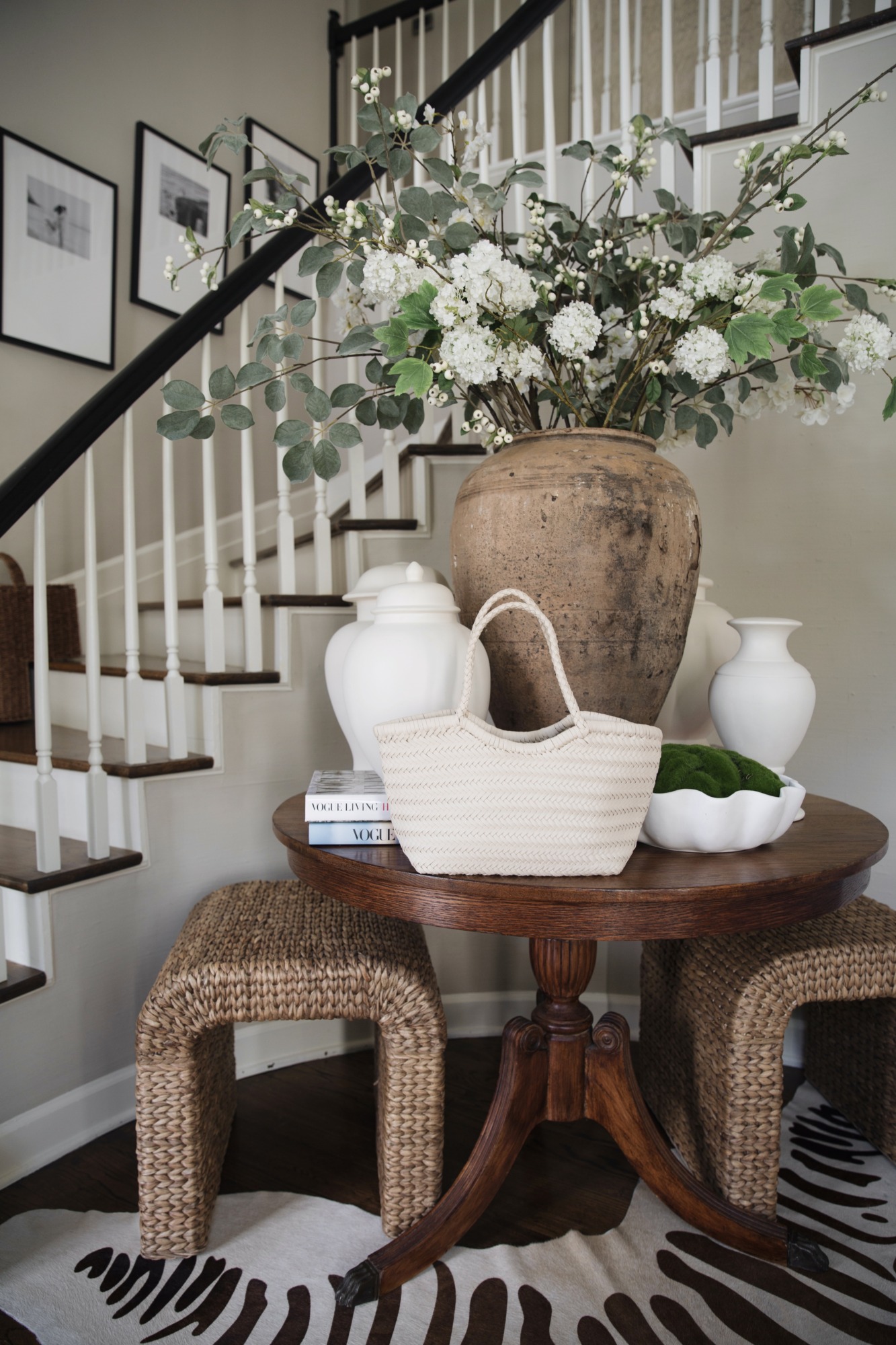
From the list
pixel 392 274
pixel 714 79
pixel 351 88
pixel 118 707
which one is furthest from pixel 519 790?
pixel 351 88

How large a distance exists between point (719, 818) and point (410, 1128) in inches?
25.8

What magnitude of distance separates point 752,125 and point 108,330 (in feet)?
6.36

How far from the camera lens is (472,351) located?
1027mm

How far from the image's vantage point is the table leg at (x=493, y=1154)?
1124mm

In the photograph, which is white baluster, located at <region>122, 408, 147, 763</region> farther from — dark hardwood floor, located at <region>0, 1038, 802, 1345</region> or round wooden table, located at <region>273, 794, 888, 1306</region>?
dark hardwood floor, located at <region>0, 1038, 802, 1345</region>

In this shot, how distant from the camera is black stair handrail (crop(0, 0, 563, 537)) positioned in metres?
Result: 1.36

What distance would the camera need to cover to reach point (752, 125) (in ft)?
5.87

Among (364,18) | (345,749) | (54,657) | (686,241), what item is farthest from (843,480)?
(364,18)

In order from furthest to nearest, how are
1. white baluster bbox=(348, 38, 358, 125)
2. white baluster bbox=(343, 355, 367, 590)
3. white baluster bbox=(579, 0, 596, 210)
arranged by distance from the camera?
white baluster bbox=(348, 38, 358, 125)
white baluster bbox=(579, 0, 596, 210)
white baluster bbox=(343, 355, 367, 590)

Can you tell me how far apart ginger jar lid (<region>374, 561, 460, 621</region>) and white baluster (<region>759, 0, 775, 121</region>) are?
151 centimetres

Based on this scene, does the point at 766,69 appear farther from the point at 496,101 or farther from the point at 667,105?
the point at 496,101

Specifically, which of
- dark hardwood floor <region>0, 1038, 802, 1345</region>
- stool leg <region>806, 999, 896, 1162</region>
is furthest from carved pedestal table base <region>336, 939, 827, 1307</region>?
stool leg <region>806, 999, 896, 1162</region>

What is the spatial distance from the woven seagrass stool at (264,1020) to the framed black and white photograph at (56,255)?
2.04 m

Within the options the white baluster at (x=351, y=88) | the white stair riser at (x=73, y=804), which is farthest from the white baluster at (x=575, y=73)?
the white stair riser at (x=73, y=804)
